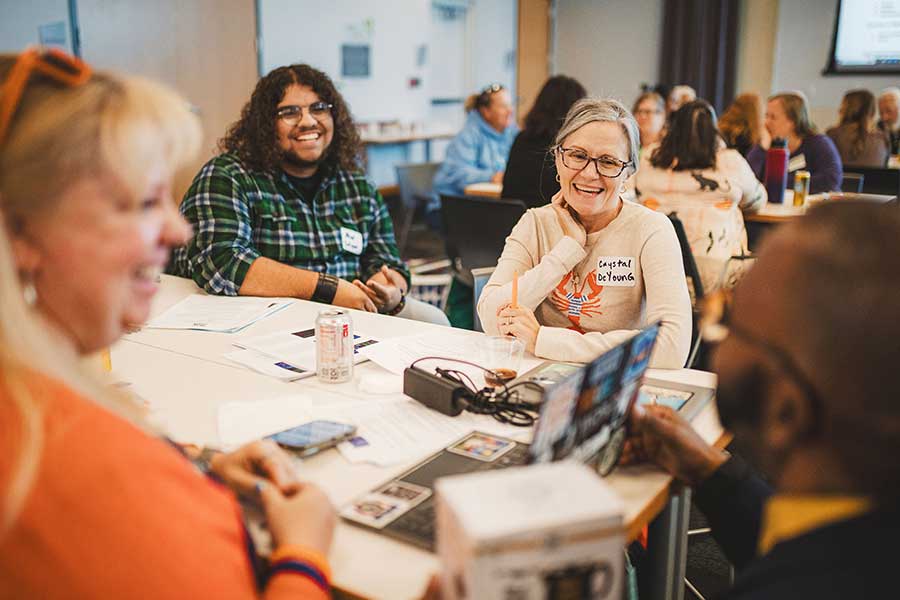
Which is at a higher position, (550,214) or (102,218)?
(102,218)

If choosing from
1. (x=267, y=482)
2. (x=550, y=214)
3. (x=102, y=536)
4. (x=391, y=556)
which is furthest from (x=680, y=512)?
(x=102, y=536)

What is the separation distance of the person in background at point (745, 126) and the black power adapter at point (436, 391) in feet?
15.8

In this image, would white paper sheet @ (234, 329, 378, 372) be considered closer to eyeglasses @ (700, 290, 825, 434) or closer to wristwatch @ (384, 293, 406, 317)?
wristwatch @ (384, 293, 406, 317)

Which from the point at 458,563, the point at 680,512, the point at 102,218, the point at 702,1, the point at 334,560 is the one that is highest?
the point at 702,1

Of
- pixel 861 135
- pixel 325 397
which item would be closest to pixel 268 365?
pixel 325 397

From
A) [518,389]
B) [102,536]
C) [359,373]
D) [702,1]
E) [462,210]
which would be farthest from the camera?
[702,1]

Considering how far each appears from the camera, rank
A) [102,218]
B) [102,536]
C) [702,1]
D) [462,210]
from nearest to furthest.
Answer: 1. [102,536]
2. [102,218]
3. [462,210]
4. [702,1]

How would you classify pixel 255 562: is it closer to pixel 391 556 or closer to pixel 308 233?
pixel 391 556

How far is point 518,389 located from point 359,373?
0.40 m

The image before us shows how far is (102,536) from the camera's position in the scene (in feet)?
2.52

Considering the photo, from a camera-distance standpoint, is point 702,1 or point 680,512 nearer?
point 680,512

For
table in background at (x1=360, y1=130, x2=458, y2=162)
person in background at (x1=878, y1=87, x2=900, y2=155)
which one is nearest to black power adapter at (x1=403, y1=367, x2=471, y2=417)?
table in background at (x1=360, y1=130, x2=458, y2=162)

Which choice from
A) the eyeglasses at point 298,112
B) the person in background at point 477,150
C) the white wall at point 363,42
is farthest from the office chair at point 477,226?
the white wall at point 363,42

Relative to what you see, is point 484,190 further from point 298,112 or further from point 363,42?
point 363,42
